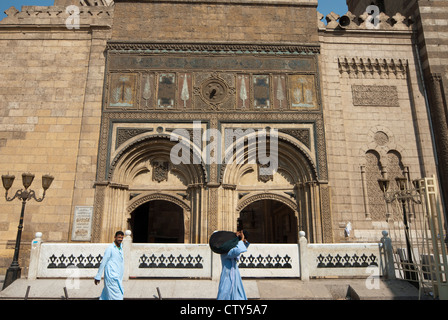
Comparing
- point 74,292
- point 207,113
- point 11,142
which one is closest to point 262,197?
point 207,113

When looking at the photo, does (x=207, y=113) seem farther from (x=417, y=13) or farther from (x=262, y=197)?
(x=417, y=13)

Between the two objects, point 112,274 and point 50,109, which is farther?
point 50,109

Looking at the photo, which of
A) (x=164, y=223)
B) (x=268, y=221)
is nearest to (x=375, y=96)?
(x=268, y=221)

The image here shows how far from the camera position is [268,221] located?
17.7 metres

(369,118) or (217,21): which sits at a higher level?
(217,21)

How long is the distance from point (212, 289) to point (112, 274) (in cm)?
273

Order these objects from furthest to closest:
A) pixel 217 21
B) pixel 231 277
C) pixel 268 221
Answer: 1. pixel 268 221
2. pixel 217 21
3. pixel 231 277

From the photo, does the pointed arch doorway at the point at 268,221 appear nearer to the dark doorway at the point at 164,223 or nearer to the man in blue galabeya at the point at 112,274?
the dark doorway at the point at 164,223

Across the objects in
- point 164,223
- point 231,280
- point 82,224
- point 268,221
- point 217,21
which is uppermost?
point 217,21

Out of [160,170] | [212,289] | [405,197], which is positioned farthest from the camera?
[160,170]

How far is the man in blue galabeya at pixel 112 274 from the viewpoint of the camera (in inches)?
213

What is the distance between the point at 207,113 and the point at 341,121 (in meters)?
4.96

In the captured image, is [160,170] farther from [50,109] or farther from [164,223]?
[164,223]

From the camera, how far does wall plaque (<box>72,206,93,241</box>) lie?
10.9 m
